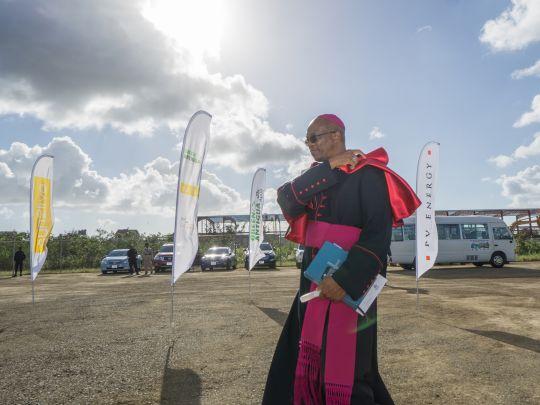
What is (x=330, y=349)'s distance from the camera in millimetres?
1938

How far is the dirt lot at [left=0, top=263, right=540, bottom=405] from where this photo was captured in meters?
3.61

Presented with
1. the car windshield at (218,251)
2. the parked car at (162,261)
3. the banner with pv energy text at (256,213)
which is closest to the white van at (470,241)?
the car windshield at (218,251)

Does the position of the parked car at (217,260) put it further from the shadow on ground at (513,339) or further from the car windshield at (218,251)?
the shadow on ground at (513,339)

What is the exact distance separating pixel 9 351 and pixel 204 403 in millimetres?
3135

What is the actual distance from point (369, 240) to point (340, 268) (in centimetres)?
19

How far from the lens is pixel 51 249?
26797 mm

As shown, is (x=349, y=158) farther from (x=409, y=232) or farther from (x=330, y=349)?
(x=409, y=232)

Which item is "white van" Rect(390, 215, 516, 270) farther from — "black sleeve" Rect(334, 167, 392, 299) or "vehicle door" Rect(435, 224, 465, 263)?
"black sleeve" Rect(334, 167, 392, 299)

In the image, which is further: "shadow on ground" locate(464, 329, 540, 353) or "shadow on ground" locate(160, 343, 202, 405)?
"shadow on ground" locate(464, 329, 540, 353)

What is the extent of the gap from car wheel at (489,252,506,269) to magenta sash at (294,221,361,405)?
21410mm

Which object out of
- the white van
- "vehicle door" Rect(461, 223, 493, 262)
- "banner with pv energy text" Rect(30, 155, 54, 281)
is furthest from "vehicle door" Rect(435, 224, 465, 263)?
"banner with pv energy text" Rect(30, 155, 54, 281)

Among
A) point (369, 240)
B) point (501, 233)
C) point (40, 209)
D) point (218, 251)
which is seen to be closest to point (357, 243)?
point (369, 240)

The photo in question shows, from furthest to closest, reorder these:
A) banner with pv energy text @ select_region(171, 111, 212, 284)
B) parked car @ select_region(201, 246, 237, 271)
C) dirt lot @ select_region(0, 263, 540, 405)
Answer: parked car @ select_region(201, 246, 237, 271)
banner with pv energy text @ select_region(171, 111, 212, 284)
dirt lot @ select_region(0, 263, 540, 405)

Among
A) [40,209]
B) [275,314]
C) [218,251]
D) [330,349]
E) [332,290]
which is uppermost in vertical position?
[40,209]
